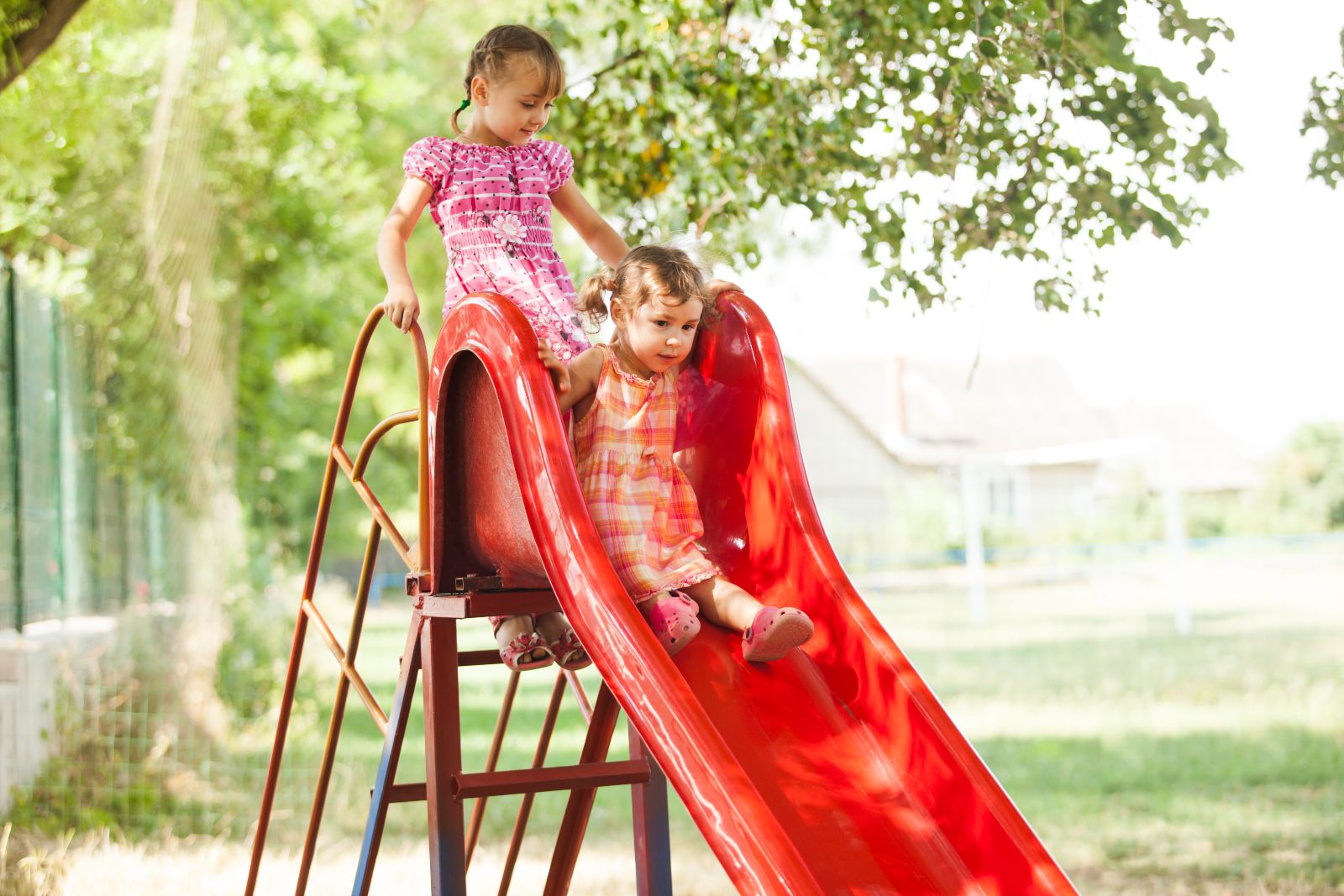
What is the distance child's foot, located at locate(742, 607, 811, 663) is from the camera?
103 inches

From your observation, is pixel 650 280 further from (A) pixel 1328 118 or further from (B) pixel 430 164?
(A) pixel 1328 118

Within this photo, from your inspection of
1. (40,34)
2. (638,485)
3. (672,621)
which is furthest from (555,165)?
→ (40,34)

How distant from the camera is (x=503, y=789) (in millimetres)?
2861

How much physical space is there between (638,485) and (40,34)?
2.39m

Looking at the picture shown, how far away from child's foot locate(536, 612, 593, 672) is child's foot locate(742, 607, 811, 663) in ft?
1.54

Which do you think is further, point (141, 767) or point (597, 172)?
point (141, 767)

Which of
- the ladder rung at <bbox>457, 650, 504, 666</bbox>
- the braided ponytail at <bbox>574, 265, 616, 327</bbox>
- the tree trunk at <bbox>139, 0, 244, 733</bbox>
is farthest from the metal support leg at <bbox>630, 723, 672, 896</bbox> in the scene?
the tree trunk at <bbox>139, 0, 244, 733</bbox>

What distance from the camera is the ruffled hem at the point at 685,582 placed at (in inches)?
108

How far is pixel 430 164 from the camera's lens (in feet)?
10.3

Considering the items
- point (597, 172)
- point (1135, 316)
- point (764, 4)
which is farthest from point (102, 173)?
point (1135, 316)

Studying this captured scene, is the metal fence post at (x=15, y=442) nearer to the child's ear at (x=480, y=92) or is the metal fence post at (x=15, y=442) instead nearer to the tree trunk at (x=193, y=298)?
the tree trunk at (x=193, y=298)

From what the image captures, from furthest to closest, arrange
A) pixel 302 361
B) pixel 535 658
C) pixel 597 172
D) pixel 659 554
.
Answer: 1. pixel 302 361
2. pixel 597 172
3. pixel 535 658
4. pixel 659 554

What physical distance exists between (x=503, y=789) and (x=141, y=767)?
15.1 feet

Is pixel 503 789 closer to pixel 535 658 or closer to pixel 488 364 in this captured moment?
pixel 535 658
